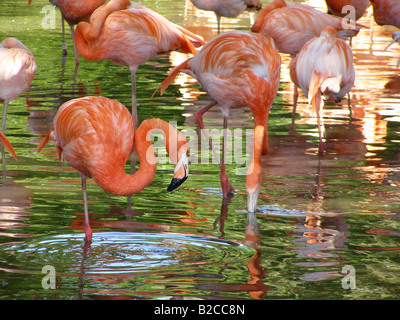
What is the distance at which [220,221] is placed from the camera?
4062mm

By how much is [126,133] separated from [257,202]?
1.07 metres

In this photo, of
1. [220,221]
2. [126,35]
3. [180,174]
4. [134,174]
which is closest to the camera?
[180,174]

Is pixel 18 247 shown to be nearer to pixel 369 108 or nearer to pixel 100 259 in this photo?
pixel 100 259

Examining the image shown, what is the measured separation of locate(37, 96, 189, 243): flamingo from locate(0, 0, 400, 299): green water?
33 centimetres

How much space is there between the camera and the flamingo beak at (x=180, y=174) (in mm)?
3418

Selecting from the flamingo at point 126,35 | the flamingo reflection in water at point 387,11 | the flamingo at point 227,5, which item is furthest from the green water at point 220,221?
the flamingo at point 227,5

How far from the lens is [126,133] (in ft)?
12.1

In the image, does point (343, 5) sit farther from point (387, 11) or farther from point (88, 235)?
point (88, 235)

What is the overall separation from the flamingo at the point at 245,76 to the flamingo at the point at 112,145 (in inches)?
29.5

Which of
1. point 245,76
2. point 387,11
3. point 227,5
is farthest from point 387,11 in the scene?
point 245,76

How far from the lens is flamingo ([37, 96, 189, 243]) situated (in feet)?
11.8

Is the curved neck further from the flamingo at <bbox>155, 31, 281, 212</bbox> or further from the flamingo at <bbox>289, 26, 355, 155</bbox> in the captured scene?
the flamingo at <bbox>289, 26, 355, 155</bbox>

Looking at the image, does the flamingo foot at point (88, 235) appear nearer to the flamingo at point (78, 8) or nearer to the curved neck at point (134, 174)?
the curved neck at point (134, 174)

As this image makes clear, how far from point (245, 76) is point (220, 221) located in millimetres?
909
